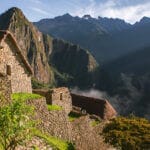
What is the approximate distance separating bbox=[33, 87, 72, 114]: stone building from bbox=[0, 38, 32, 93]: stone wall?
4456 millimetres

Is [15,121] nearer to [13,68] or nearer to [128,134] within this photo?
[13,68]

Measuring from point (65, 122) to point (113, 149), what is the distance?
32.1 feet

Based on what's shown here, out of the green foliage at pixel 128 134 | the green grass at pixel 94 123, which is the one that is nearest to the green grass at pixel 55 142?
the green foliage at pixel 128 134

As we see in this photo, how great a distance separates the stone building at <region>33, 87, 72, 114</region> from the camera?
50850 mm

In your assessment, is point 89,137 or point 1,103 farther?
point 89,137

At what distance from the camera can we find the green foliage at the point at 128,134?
148ft

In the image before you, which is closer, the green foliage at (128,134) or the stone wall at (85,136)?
the green foliage at (128,134)

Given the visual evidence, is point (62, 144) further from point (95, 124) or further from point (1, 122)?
point (1, 122)

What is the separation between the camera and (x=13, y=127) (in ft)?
77.9

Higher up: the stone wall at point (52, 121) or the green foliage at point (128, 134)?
the stone wall at point (52, 121)

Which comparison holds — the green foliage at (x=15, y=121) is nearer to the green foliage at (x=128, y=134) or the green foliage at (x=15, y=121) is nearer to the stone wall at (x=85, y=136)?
the stone wall at (x=85, y=136)

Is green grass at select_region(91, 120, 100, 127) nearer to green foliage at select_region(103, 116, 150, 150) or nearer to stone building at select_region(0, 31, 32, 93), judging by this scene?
green foliage at select_region(103, 116, 150, 150)

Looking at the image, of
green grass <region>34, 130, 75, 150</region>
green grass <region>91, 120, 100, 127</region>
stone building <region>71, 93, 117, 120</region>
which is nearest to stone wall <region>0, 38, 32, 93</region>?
green grass <region>34, 130, 75, 150</region>

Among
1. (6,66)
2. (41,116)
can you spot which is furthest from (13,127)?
(6,66)
